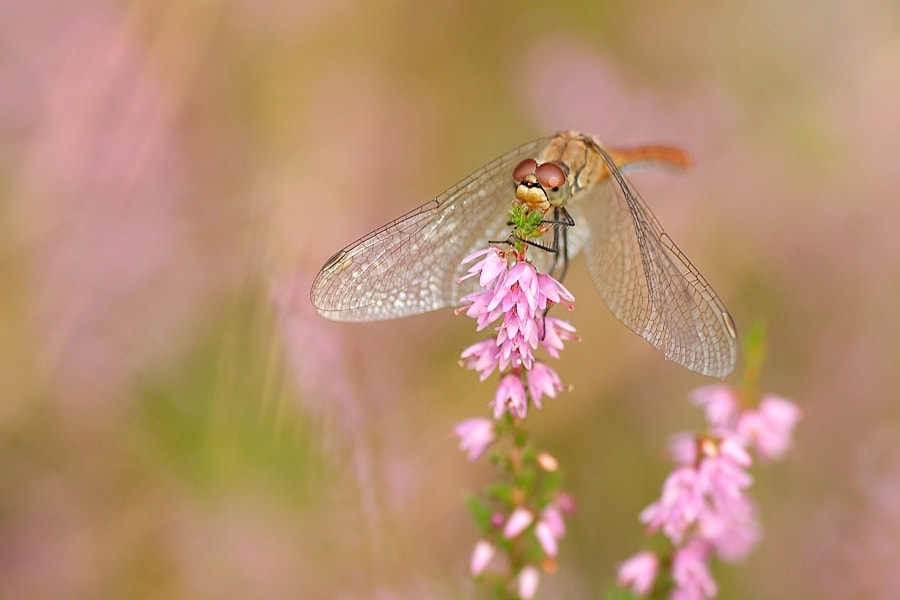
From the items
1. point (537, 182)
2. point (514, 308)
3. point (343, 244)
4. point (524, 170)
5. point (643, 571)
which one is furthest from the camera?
point (343, 244)

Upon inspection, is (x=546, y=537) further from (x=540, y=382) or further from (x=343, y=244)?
(x=343, y=244)

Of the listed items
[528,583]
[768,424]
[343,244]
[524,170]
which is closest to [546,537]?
[528,583]

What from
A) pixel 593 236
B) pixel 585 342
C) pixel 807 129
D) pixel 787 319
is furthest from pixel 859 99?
pixel 593 236

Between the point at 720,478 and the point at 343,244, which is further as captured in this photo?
the point at 343,244

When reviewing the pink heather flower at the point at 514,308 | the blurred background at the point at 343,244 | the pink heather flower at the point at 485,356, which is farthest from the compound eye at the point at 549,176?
the blurred background at the point at 343,244

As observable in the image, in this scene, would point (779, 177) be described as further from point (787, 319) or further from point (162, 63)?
point (162, 63)

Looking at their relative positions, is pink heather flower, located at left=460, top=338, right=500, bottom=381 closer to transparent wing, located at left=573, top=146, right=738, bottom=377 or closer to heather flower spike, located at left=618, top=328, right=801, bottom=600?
transparent wing, located at left=573, top=146, right=738, bottom=377
